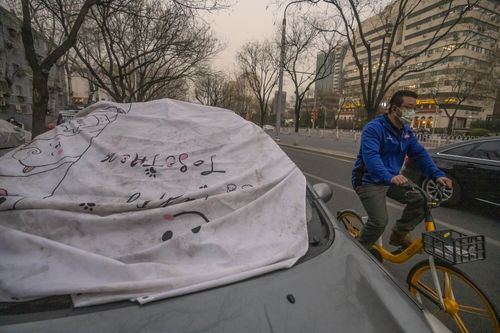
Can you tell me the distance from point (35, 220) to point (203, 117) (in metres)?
1.35

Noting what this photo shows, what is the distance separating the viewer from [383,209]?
269 cm

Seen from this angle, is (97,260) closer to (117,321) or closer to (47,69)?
(117,321)

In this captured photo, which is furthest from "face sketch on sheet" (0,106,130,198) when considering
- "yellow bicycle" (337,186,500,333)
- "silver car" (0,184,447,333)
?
"yellow bicycle" (337,186,500,333)

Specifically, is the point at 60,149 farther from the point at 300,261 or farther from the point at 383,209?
the point at 383,209

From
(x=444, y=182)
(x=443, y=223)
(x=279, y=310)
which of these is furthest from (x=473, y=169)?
(x=279, y=310)

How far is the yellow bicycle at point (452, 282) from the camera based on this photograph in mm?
1876

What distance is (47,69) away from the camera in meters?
8.23

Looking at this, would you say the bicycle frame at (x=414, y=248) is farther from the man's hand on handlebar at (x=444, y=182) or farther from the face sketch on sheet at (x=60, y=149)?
the face sketch on sheet at (x=60, y=149)

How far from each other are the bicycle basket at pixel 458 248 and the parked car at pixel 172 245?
62 centimetres

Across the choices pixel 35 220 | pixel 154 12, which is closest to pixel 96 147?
pixel 35 220

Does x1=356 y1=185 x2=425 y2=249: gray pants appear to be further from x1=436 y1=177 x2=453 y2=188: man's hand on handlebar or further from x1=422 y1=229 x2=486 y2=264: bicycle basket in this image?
x1=422 y1=229 x2=486 y2=264: bicycle basket

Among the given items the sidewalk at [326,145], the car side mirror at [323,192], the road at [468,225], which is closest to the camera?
the car side mirror at [323,192]

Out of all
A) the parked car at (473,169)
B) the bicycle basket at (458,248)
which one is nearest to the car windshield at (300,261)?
the bicycle basket at (458,248)

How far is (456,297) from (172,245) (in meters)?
2.07
